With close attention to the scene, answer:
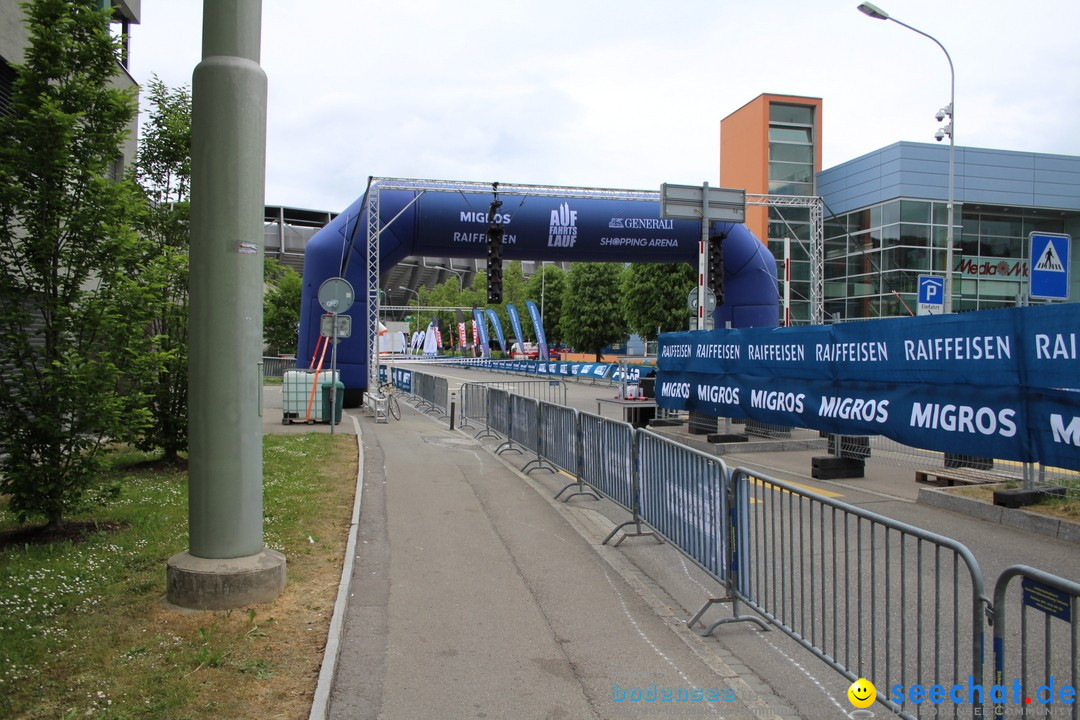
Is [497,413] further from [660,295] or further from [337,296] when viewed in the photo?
[660,295]

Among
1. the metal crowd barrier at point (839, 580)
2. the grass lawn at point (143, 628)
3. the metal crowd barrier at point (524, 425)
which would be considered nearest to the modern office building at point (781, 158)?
the metal crowd barrier at point (524, 425)

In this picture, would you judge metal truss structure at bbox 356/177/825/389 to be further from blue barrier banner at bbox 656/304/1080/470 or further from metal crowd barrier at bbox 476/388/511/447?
blue barrier banner at bbox 656/304/1080/470

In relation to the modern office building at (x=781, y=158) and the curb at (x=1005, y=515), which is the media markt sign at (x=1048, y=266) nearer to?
the curb at (x=1005, y=515)

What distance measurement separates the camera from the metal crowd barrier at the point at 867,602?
3.56 meters

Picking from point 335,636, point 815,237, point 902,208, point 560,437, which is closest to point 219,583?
point 335,636

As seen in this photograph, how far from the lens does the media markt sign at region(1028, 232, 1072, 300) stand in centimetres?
976

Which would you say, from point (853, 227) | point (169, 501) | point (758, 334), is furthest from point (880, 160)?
point (169, 501)

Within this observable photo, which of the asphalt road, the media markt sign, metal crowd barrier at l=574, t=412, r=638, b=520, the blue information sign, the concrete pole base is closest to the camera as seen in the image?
the asphalt road

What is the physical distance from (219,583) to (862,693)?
4.13m

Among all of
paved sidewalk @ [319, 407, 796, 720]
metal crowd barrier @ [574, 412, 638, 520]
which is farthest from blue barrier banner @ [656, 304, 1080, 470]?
paved sidewalk @ [319, 407, 796, 720]

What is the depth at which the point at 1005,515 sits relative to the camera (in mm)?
8516

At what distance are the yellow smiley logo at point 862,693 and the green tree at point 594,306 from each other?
5325 centimetres

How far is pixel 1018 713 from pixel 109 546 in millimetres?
6915

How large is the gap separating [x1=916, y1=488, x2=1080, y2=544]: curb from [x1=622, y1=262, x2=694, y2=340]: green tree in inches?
1352
